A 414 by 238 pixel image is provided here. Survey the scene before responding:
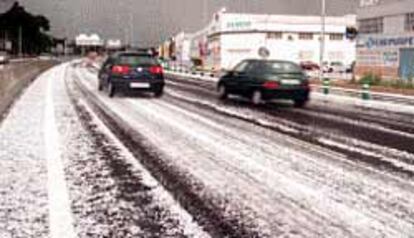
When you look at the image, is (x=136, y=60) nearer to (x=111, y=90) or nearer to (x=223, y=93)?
(x=111, y=90)

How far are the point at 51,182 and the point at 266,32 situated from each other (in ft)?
341

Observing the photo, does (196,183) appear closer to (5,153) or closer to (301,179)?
(301,179)

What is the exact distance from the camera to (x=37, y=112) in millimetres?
17922

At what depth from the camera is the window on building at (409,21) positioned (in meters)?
64.2

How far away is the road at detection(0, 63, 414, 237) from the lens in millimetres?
6266

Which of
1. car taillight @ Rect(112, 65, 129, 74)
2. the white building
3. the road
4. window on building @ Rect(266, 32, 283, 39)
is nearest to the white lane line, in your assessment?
the road

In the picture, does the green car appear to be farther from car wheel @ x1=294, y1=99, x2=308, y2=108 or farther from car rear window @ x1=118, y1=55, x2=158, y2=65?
car rear window @ x1=118, y1=55, x2=158, y2=65

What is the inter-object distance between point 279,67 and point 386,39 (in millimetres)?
47530

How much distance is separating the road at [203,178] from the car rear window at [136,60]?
32.7 feet

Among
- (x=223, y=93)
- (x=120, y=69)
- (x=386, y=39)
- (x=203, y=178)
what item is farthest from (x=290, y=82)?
(x=386, y=39)

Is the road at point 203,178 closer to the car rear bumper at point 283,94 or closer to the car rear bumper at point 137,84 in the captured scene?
the car rear bumper at point 283,94

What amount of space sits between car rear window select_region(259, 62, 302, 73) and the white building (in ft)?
277

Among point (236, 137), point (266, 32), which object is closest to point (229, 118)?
point (236, 137)

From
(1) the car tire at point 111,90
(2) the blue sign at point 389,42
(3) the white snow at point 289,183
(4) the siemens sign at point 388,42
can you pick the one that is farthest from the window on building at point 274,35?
(3) the white snow at point 289,183
